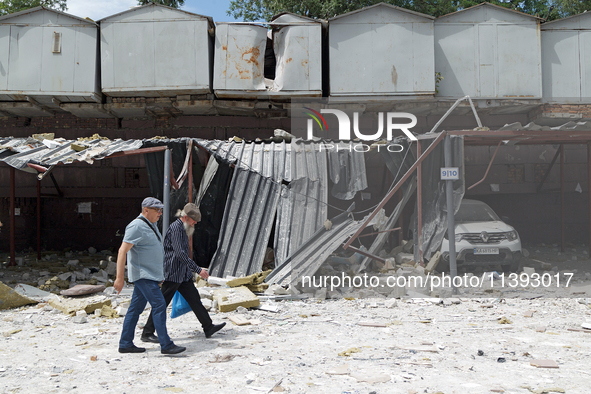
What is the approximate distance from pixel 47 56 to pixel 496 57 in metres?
13.7

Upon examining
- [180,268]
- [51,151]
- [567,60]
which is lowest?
[180,268]

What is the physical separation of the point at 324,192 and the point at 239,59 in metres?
6.03

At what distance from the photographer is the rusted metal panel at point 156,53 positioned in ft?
42.9

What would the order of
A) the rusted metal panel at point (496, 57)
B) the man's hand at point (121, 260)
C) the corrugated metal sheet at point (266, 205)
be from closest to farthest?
the man's hand at point (121, 260) → the corrugated metal sheet at point (266, 205) → the rusted metal panel at point (496, 57)

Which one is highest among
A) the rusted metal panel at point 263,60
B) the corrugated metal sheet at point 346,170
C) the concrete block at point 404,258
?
the rusted metal panel at point 263,60

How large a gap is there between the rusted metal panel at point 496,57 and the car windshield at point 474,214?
15.1 feet

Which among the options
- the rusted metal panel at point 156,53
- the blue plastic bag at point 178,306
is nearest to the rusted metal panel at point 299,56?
the rusted metal panel at point 156,53

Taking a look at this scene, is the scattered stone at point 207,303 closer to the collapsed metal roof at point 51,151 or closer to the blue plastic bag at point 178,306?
the blue plastic bag at point 178,306

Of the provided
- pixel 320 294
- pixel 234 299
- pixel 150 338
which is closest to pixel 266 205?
pixel 320 294

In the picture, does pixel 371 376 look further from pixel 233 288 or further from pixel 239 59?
pixel 239 59

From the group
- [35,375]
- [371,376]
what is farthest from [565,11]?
[35,375]

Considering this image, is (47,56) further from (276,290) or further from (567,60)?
(567,60)

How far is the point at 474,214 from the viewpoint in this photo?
9906 mm

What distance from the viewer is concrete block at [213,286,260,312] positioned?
266 inches
